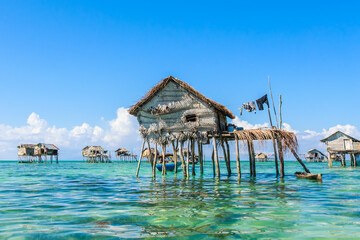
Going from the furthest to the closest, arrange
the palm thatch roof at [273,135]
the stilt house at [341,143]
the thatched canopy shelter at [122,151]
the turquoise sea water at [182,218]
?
the thatched canopy shelter at [122,151]
the stilt house at [341,143]
the palm thatch roof at [273,135]
the turquoise sea water at [182,218]

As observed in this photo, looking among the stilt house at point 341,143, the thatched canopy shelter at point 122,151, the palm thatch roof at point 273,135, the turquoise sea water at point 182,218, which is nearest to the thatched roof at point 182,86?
the palm thatch roof at point 273,135

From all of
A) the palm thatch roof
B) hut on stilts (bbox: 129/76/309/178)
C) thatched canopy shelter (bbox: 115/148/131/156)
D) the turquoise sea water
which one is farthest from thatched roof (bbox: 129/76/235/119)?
thatched canopy shelter (bbox: 115/148/131/156)

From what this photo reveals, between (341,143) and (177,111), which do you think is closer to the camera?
(177,111)

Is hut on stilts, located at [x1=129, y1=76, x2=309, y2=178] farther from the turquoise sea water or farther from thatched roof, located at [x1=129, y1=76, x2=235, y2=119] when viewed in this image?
the turquoise sea water

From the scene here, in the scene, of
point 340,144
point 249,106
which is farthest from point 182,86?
point 340,144

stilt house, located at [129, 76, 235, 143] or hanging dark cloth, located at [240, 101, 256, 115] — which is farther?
hanging dark cloth, located at [240, 101, 256, 115]

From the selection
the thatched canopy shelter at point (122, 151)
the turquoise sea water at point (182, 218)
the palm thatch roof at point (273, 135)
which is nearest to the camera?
the turquoise sea water at point (182, 218)

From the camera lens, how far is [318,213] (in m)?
7.47

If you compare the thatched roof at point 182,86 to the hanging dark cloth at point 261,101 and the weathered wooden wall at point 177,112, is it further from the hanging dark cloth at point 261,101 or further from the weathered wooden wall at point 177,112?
the hanging dark cloth at point 261,101

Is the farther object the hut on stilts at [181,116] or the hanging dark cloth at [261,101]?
the hanging dark cloth at [261,101]

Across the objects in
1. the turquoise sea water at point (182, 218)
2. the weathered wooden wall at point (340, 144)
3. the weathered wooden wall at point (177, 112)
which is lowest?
the turquoise sea water at point (182, 218)

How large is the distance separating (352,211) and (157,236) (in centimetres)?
516

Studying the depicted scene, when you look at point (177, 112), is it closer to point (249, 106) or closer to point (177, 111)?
point (177, 111)

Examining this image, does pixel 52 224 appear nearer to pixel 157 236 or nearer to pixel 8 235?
pixel 8 235
